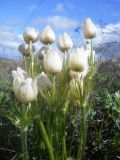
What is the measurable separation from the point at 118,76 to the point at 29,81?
2936mm

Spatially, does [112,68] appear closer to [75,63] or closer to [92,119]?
[92,119]

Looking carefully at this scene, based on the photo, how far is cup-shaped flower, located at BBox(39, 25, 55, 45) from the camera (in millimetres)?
2356

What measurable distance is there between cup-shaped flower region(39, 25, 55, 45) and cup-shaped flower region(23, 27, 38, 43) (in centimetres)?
10

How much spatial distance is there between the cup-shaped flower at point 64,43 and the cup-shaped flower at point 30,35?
24cm

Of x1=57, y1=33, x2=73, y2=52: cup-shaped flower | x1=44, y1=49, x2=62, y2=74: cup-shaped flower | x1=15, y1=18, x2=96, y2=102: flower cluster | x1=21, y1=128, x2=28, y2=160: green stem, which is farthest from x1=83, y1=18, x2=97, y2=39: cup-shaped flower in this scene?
x1=21, y1=128, x2=28, y2=160: green stem

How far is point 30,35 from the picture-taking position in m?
2.49

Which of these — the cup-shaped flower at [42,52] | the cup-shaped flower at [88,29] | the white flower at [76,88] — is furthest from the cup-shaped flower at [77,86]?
the cup-shaped flower at [42,52]

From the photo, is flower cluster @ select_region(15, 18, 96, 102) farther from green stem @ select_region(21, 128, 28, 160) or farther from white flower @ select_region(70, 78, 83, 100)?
green stem @ select_region(21, 128, 28, 160)

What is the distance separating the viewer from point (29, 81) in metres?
1.86

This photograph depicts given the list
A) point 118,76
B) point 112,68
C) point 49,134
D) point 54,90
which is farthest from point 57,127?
point 112,68

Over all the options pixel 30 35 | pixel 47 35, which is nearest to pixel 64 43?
pixel 47 35

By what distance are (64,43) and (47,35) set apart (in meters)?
0.15

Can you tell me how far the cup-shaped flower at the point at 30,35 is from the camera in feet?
8.09

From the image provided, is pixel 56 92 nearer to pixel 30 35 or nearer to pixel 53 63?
pixel 53 63
